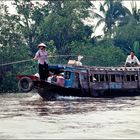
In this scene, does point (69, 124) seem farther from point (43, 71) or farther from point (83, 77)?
point (83, 77)

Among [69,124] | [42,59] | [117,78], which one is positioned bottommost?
[69,124]

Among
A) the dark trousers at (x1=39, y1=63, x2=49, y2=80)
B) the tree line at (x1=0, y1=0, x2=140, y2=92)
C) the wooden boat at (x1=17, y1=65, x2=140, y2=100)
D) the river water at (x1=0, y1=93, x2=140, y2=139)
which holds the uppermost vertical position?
the tree line at (x1=0, y1=0, x2=140, y2=92)

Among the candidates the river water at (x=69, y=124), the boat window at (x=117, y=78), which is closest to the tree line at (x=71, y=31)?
the boat window at (x=117, y=78)

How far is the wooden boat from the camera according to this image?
18.1 m

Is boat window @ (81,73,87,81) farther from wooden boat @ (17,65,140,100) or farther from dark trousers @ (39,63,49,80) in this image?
dark trousers @ (39,63,49,80)

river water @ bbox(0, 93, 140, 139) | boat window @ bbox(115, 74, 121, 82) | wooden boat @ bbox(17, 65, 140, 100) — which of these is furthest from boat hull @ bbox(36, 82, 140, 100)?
river water @ bbox(0, 93, 140, 139)

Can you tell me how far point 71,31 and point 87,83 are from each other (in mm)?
15771

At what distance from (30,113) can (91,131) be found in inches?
149

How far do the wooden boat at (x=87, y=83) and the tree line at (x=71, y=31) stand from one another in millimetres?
9697

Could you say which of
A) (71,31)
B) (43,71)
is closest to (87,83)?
(43,71)

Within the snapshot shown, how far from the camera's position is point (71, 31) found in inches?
1378

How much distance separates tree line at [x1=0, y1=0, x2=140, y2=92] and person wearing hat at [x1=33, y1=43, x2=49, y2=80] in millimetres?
11706

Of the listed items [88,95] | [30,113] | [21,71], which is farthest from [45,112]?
[21,71]

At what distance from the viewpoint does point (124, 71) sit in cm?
2128
